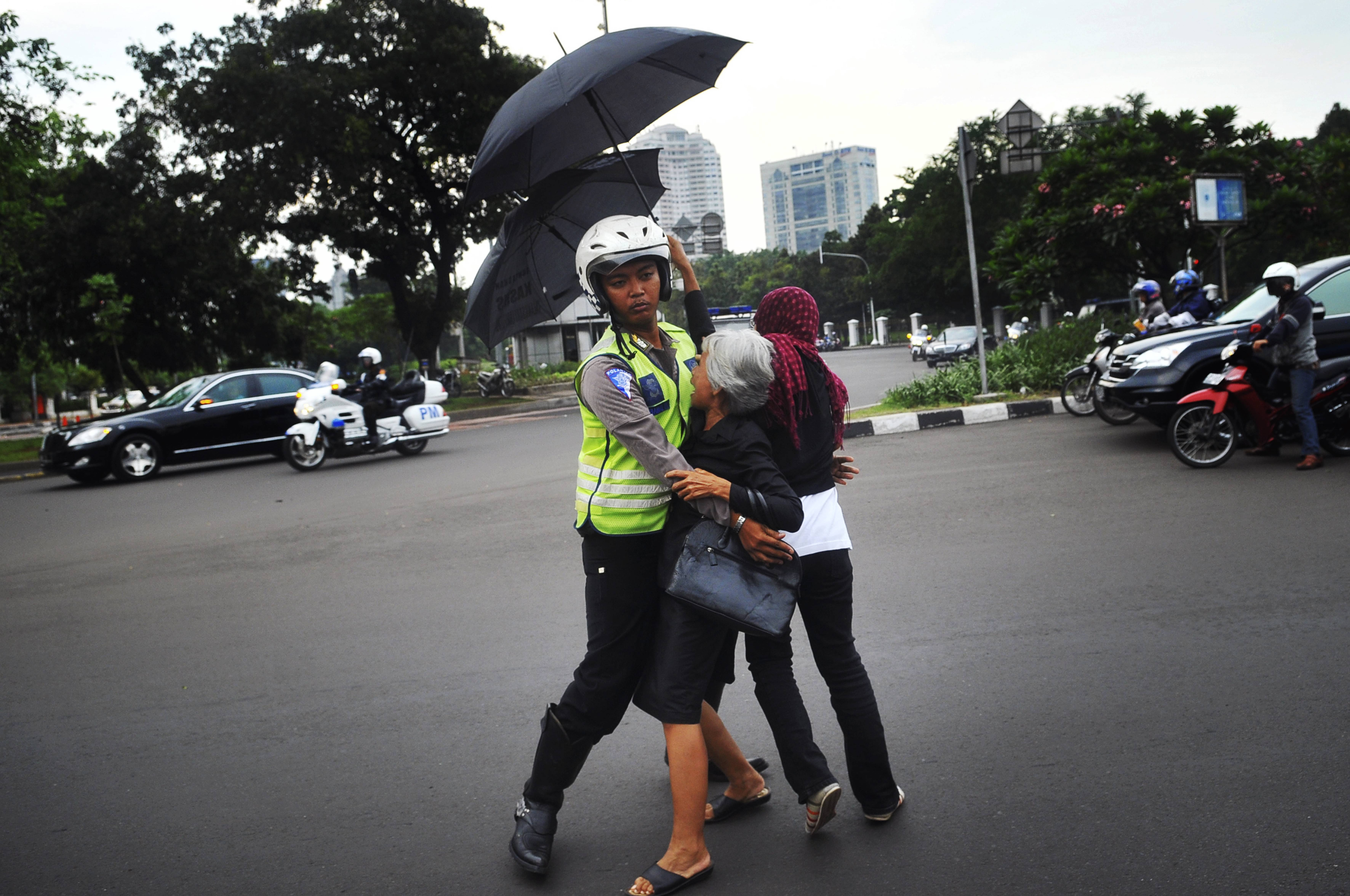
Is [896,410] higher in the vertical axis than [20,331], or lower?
lower

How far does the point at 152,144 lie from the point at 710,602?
1161 inches

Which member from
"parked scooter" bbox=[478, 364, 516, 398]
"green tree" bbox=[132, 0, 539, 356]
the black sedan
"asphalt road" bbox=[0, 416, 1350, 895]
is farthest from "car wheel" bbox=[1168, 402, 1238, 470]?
"parked scooter" bbox=[478, 364, 516, 398]

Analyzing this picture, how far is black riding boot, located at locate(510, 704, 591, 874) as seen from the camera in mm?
3010

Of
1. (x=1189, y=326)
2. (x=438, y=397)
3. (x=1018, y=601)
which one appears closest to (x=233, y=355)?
(x=438, y=397)

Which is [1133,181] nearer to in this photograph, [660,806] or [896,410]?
[896,410]

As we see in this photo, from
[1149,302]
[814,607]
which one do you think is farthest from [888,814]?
[1149,302]

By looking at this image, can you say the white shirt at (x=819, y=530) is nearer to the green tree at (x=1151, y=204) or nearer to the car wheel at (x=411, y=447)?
the car wheel at (x=411, y=447)

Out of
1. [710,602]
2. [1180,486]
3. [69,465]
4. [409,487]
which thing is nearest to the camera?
[710,602]

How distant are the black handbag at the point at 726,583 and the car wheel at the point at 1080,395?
10.7 meters

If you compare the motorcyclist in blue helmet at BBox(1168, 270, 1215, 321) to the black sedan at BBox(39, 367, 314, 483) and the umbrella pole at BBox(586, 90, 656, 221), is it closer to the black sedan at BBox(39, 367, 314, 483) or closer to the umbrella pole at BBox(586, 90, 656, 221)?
the umbrella pole at BBox(586, 90, 656, 221)

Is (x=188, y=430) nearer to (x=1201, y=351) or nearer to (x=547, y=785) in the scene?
(x=1201, y=351)

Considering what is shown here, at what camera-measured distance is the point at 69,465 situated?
13820mm

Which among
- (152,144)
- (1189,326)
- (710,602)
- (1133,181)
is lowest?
(710,602)

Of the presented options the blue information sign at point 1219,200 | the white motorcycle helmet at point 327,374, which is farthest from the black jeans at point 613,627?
the blue information sign at point 1219,200
